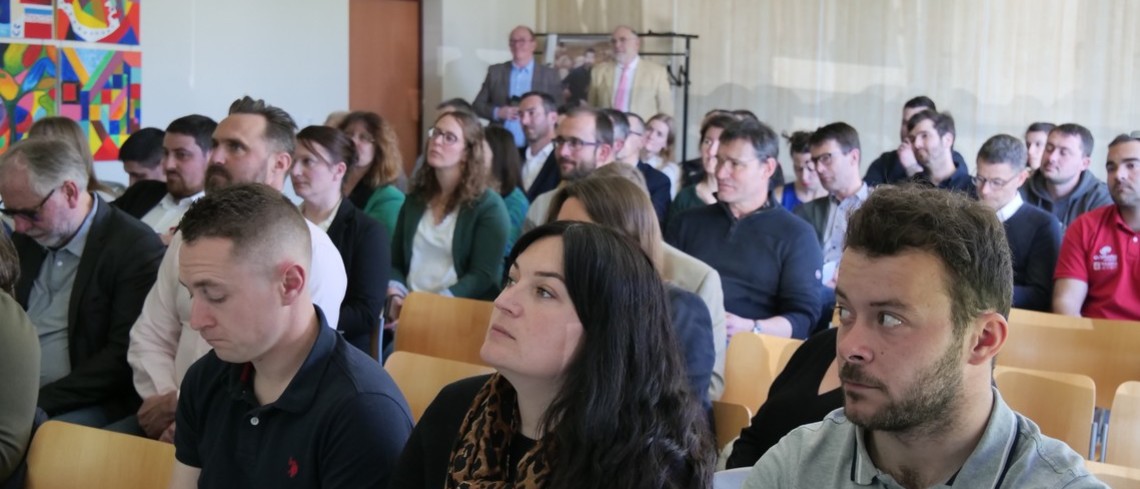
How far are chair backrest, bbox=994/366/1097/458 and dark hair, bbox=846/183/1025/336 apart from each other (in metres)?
1.63

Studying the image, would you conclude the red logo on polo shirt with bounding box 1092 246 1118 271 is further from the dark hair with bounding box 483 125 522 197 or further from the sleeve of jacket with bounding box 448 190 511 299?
the dark hair with bounding box 483 125 522 197

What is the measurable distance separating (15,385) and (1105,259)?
154 inches

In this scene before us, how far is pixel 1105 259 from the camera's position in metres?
4.74

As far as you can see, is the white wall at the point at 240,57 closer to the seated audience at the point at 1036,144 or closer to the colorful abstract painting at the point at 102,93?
the colorful abstract painting at the point at 102,93

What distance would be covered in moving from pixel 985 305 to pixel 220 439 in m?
1.44

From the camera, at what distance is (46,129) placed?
540 centimetres

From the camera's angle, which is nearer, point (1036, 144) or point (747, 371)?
point (747, 371)

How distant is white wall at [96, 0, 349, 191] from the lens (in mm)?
8148

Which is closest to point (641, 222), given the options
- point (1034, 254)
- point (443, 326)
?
point (443, 326)

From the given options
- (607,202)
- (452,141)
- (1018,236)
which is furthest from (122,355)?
(1018,236)

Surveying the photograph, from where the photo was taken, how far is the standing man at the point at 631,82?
1039 centimetres

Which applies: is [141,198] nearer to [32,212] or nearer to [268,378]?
[32,212]

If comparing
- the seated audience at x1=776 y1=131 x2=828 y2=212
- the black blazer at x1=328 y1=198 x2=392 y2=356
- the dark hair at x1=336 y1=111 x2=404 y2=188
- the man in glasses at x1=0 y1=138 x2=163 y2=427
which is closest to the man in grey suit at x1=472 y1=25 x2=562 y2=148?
the seated audience at x1=776 y1=131 x2=828 y2=212

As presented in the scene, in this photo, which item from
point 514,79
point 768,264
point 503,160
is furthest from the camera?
point 514,79
